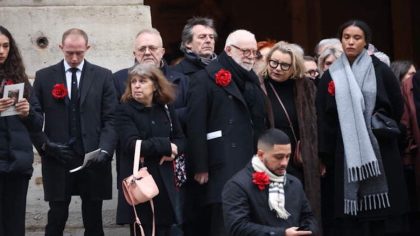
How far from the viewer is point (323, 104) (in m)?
12.2

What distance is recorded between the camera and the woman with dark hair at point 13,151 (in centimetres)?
1114

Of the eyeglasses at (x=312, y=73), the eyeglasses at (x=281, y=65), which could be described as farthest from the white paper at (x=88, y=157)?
the eyeglasses at (x=312, y=73)

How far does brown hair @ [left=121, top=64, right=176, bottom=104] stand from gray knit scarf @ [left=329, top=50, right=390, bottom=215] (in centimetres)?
156

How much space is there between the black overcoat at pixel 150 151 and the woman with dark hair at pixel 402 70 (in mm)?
2548

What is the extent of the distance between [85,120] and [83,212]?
789mm

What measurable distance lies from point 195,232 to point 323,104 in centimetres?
155

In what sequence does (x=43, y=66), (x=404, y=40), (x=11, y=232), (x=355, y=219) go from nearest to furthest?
(x=11, y=232)
(x=355, y=219)
(x=43, y=66)
(x=404, y=40)

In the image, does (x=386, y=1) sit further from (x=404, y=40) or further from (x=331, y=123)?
(x=331, y=123)

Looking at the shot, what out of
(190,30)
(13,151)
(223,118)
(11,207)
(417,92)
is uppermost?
(190,30)

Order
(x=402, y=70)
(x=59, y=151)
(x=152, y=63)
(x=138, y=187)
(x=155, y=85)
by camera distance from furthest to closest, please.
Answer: (x=402, y=70) < (x=152, y=63) < (x=59, y=151) < (x=155, y=85) < (x=138, y=187)

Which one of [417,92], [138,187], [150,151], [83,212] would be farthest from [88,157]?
[417,92]

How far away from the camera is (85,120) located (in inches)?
467

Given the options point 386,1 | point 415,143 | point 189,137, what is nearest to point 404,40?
point 386,1

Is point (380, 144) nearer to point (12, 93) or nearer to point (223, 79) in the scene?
point (223, 79)
